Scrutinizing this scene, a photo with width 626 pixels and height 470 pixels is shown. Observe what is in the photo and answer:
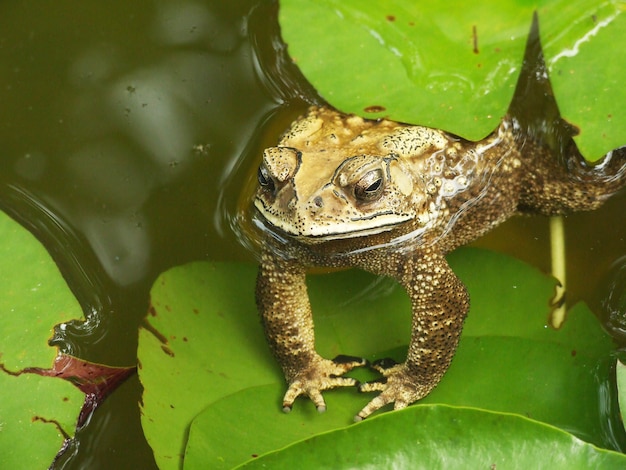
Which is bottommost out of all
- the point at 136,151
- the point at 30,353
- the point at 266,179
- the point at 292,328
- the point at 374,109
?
the point at 30,353

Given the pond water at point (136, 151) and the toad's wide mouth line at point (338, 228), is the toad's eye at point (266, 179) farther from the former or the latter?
the pond water at point (136, 151)

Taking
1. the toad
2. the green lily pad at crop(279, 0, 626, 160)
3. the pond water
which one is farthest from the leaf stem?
the green lily pad at crop(279, 0, 626, 160)

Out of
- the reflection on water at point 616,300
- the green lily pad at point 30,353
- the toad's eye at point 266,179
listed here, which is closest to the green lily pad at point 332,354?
the reflection on water at point 616,300

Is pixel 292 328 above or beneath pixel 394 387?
above

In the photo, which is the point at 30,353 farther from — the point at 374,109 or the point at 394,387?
the point at 374,109

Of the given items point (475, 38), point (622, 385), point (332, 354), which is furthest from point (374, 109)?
point (622, 385)

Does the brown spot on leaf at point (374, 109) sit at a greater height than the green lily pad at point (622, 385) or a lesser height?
greater

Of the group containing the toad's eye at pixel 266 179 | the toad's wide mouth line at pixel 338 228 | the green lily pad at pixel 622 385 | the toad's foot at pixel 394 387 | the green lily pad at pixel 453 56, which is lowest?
the toad's foot at pixel 394 387
